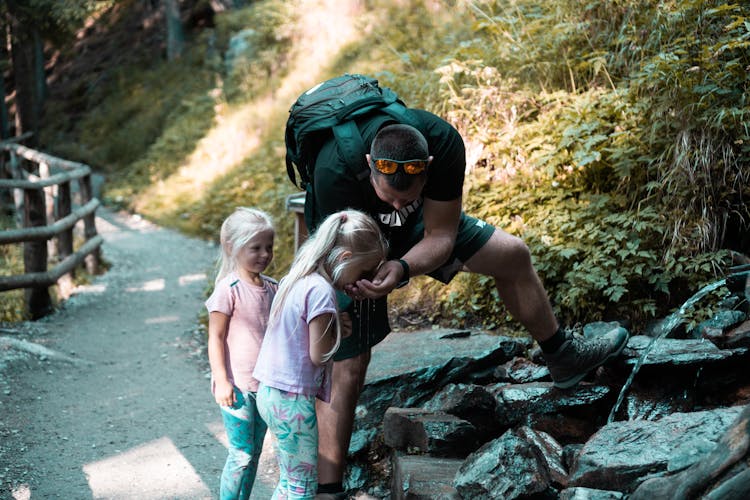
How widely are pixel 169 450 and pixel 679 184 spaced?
3918mm

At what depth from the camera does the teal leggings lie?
3.47 meters

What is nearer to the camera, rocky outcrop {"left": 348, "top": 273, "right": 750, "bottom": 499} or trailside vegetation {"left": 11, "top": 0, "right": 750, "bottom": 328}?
rocky outcrop {"left": 348, "top": 273, "right": 750, "bottom": 499}

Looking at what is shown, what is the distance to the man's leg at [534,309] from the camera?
388cm

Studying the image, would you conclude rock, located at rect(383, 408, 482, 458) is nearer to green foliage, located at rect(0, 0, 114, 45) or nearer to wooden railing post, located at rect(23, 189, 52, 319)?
wooden railing post, located at rect(23, 189, 52, 319)

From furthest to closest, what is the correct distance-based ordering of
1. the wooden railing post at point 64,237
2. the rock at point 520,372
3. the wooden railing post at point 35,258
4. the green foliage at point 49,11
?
the green foliage at point 49,11, the wooden railing post at point 64,237, the wooden railing post at point 35,258, the rock at point 520,372

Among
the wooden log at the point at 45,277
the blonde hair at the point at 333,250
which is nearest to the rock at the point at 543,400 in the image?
the blonde hair at the point at 333,250

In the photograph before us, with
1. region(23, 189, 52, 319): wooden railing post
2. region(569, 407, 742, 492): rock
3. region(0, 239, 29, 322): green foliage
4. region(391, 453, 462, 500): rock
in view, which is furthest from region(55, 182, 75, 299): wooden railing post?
region(569, 407, 742, 492): rock

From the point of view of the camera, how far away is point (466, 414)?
170 inches

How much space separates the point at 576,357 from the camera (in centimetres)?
404

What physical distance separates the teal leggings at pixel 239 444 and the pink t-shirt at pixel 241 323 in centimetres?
8

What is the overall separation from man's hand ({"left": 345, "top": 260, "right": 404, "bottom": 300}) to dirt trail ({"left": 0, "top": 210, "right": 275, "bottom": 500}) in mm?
1633

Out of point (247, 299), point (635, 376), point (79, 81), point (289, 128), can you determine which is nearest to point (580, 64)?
point (635, 376)

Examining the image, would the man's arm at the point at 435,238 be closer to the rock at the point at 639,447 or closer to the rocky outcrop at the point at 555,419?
the rocky outcrop at the point at 555,419

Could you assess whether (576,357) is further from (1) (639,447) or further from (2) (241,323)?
(2) (241,323)
